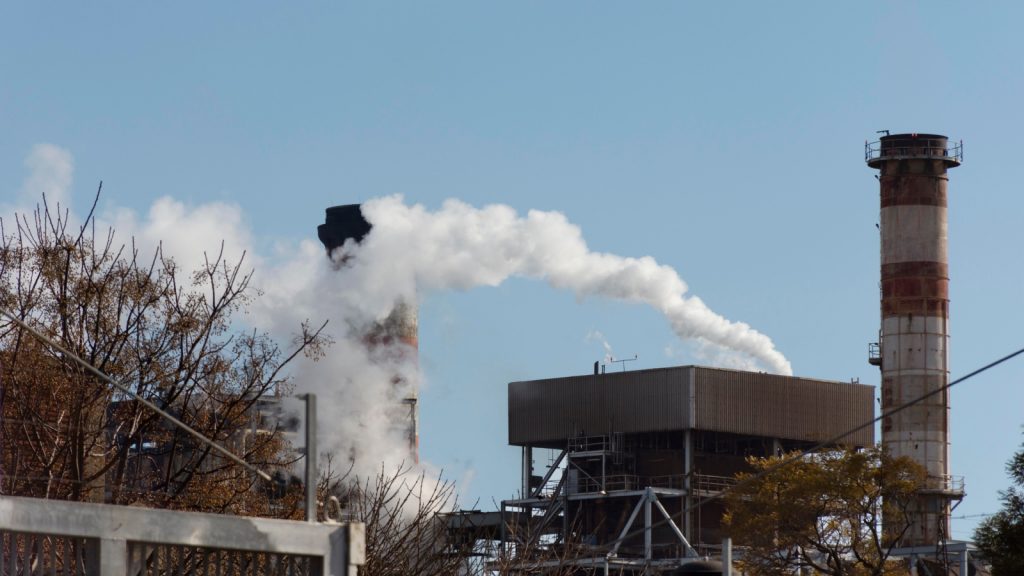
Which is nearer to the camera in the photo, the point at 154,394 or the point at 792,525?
the point at 154,394

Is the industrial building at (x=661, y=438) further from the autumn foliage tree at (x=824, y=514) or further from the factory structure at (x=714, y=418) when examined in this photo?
the autumn foliage tree at (x=824, y=514)

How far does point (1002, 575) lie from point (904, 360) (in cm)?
3983

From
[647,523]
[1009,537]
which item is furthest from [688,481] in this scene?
[1009,537]

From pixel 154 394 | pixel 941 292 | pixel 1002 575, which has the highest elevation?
pixel 941 292

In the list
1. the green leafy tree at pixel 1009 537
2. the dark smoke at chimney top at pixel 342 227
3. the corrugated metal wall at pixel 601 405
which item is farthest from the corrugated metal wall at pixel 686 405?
the green leafy tree at pixel 1009 537

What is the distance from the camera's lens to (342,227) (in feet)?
320

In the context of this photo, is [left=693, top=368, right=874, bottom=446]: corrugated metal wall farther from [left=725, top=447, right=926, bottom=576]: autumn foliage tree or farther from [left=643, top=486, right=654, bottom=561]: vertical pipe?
[left=725, top=447, right=926, bottom=576]: autumn foliage tree

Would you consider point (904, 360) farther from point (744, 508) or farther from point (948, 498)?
point (744, 508)

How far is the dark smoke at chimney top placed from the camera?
97.3 meters

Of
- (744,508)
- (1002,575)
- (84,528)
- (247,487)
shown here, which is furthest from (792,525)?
(84,528)

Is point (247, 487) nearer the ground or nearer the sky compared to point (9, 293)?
nearer the ground

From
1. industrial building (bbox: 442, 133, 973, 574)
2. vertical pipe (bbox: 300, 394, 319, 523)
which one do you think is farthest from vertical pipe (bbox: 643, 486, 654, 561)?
vertical pipe (bbox: 300, 394, 319, 523)

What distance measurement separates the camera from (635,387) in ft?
307

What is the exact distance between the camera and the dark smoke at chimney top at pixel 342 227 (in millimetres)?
97312
